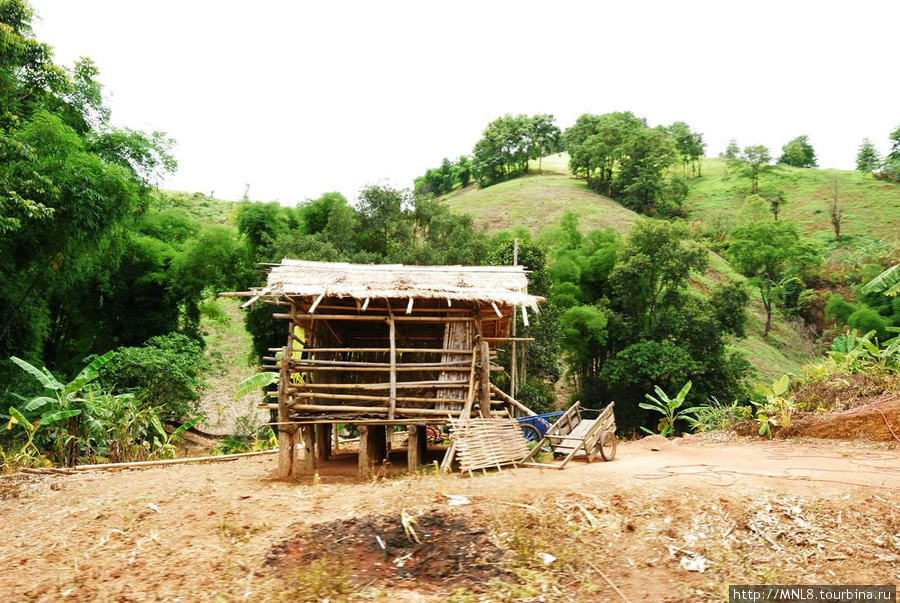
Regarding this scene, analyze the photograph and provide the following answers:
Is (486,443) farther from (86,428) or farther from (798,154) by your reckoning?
(798,154)

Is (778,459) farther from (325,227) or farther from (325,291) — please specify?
(325,227)

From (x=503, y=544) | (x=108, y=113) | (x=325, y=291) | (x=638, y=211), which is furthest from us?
(x=638, y=211)

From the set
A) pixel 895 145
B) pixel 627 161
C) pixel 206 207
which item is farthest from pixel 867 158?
pixel 206 207

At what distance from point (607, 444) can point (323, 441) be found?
532 cm

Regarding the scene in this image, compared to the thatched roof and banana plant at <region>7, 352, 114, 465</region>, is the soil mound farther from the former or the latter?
Answer: banana plant at <region>7, 352, 114, 465</region>

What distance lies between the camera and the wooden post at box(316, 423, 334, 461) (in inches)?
470

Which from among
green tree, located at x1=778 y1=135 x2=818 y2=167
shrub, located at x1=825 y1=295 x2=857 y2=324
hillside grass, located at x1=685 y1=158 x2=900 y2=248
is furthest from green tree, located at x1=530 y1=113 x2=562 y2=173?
shrub, located at x1=825 y1=295 x2=857 y2=324

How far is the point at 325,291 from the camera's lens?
9758 millimetres

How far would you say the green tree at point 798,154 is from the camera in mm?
59406

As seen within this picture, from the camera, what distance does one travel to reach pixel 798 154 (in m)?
59.2

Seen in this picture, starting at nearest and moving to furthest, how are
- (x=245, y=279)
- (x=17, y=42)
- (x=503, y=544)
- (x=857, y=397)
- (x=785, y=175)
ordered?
(x=503, y=544)
(x=17, y=42)
(x=857, y=397)
(x=245, y=279)
(x=785, y=175)

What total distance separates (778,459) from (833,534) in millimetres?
3864

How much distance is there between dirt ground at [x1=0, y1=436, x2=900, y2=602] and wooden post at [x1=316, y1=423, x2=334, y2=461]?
10.3 ft

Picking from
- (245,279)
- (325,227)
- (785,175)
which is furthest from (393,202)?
(785,175)
